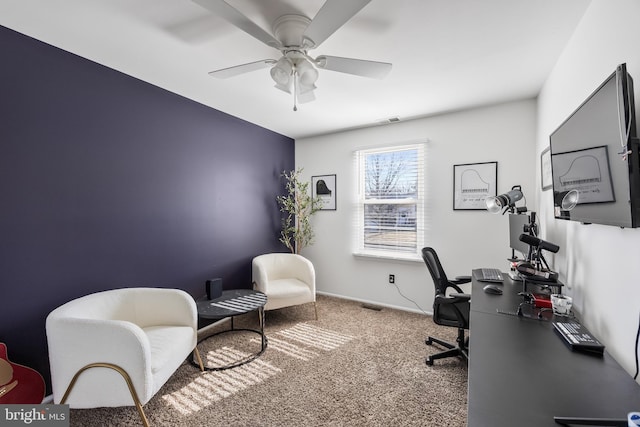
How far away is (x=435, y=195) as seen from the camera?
336 cm

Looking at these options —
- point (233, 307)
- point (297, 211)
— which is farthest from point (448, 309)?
point (297, 211)

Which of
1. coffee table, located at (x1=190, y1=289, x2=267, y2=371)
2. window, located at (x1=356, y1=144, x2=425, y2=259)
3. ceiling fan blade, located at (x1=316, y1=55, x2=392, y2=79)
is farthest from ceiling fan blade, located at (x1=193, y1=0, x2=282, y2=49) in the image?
window, located at (x1=356, y1=144, x2=425, y2=259)

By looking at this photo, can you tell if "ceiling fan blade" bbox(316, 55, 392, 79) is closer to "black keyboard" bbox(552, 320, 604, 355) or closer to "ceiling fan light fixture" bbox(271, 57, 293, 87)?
"ceiling fan light fixture" bbox(271, 57, 293, 87)

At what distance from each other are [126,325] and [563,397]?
2016 millimetres

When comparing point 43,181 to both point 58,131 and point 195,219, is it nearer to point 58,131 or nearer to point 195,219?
point 58,131

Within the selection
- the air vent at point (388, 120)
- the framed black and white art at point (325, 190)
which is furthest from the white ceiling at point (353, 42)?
the framed black and white art at point (325, 190)

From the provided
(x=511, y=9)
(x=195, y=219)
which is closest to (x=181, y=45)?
(x=195, y=219)

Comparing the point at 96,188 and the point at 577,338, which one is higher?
the point at 96,188

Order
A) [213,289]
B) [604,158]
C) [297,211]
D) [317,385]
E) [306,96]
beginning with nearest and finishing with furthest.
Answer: [604,158] → [317,385] → [306,96] → [213,289] → [297,211]

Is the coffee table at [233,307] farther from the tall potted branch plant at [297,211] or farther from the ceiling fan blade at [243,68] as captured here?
the ceiling fan blade at [243,68]

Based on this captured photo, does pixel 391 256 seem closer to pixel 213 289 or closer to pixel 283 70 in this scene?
pixel 213 289

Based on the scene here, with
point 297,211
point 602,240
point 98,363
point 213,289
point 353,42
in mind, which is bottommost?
point 98,363

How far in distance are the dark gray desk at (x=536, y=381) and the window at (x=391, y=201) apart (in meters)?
2.29

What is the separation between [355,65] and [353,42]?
0.88ft
